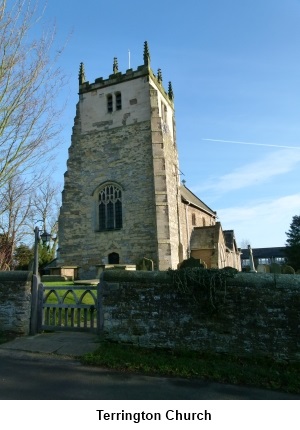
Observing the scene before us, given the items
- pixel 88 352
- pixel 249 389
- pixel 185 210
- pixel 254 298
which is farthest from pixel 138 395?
pixel 185 210

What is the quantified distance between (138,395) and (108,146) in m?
20.2

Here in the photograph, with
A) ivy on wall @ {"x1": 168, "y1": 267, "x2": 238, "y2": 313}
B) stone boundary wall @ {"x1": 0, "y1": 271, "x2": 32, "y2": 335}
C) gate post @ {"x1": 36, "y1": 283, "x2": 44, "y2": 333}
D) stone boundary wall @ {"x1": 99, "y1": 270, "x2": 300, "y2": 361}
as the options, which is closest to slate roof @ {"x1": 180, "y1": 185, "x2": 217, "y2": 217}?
gate post @ {"x1": 36, "y1": 283, "x2": 44, "y2": 333}

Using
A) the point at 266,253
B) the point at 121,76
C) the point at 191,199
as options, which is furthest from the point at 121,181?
the point at 266,253

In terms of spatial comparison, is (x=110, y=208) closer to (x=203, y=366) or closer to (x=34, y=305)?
(x=34, y=305)

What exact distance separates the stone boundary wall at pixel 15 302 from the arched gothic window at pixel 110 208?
13830mm

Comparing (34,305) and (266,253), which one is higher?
(266,253)

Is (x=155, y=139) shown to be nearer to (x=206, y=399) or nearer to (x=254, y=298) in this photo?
(x=254, y=298)

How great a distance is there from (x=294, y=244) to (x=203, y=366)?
134 ft

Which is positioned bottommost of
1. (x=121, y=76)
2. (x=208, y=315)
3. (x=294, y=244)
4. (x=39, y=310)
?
(x=208, y=315)

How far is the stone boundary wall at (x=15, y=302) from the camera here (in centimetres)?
773

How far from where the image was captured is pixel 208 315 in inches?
238

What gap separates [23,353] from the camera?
6.43 metres

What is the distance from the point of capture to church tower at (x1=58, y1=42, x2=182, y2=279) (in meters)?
20.7

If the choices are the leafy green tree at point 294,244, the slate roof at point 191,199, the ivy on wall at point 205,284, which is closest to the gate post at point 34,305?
the ivy on wall at point 205,284
